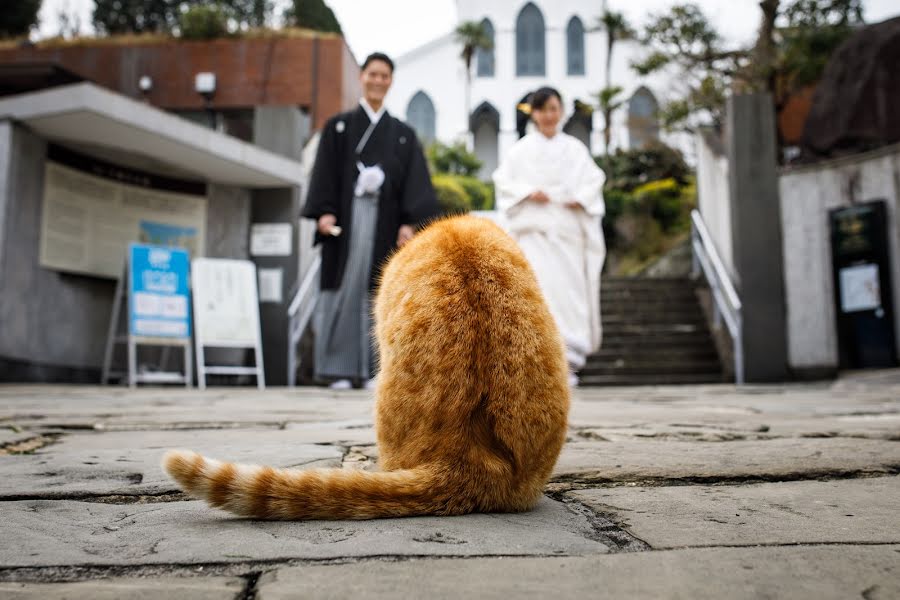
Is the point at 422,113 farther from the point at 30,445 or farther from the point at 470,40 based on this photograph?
the point at 30,445

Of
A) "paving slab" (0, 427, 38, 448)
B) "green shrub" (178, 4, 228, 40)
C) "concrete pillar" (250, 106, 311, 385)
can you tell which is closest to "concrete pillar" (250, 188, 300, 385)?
"concrete pillar" (250, 106, 311, 385)

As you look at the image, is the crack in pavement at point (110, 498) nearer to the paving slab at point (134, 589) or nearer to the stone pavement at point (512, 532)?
the stone pavement at point (512, 532)

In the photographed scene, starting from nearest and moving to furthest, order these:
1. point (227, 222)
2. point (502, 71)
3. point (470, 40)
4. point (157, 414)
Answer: point (157, 414) → point (227, 222) → point (470, 40) → point (502, 71)

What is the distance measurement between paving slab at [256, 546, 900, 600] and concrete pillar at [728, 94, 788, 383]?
24.5ft

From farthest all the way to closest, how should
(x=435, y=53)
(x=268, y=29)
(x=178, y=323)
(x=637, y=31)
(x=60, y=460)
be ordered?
(x=435, y=53), (x=637, y=31), (x=268, y=29), (x=178, y=323), (x=60, y=460)

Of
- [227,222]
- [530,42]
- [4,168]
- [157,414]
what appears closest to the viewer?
[157,414]

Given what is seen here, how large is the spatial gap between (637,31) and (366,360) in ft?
46.3

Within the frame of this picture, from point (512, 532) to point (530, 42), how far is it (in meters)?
39.0

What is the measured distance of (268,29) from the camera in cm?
1592

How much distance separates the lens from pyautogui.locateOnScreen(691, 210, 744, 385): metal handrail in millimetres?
8008

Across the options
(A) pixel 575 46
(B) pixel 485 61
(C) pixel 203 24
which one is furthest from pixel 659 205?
(A) pixel 575 46

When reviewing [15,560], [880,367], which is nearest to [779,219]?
[880,367]

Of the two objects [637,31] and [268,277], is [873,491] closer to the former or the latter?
[268,277]

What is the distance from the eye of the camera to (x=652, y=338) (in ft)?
29.4
